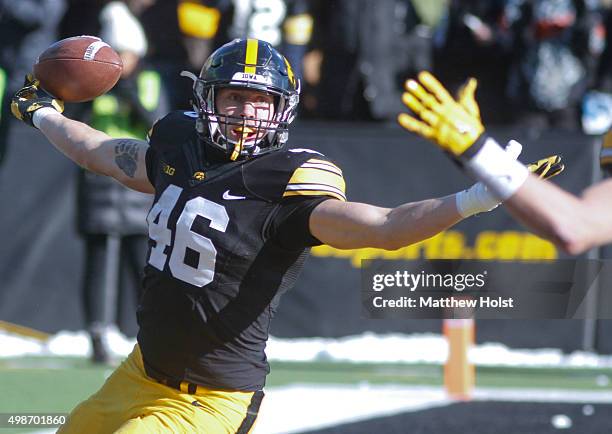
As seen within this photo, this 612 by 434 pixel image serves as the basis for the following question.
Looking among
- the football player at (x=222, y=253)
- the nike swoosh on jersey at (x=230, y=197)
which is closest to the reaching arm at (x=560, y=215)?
the football player at (x=222, y=253)

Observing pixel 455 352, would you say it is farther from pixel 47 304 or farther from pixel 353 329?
pixel 47 304

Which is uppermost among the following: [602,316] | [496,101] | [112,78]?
[496,101]

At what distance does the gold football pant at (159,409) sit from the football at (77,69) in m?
1.31

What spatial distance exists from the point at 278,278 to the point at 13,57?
18.9 feet

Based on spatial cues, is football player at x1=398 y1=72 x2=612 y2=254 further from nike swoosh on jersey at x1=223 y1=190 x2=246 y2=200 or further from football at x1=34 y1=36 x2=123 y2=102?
A: football at x1=34 y1=36 x2=123 y2=102

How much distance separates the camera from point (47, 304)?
8875 mm

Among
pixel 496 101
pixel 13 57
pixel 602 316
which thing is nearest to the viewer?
pixel 602 316

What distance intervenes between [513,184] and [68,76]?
2442 mm

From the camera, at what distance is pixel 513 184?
9.76ft

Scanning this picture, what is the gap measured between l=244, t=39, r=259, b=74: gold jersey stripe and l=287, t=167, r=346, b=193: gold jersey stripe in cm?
Result: 41

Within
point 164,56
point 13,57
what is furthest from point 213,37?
point 13,57

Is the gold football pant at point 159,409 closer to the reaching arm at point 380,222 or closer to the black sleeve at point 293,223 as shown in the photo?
the black sleeve at point 293,223

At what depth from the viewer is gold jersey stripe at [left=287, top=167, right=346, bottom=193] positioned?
155 inches

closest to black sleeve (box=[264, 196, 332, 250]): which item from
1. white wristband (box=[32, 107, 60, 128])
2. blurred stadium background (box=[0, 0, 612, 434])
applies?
white wristband (box=[32, 107, 60, 128])
